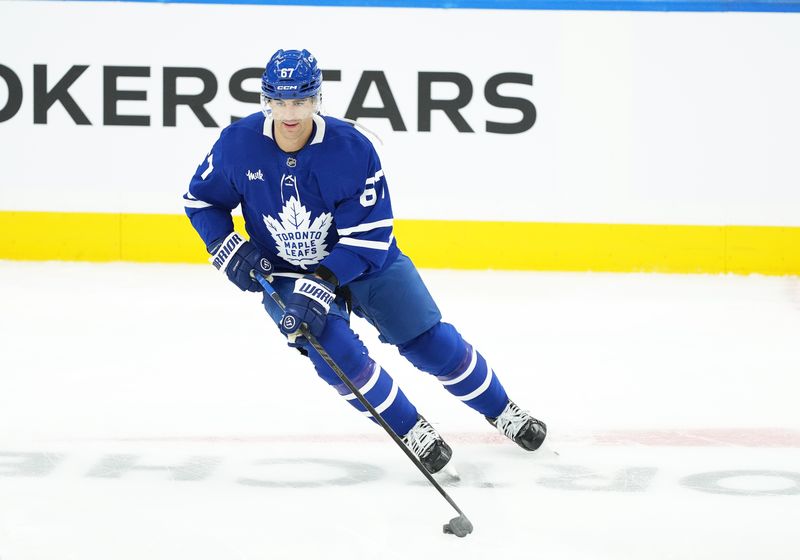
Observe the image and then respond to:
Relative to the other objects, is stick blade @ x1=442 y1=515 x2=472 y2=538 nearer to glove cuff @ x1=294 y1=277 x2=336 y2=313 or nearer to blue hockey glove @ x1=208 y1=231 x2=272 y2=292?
glove cuff @ x1=294 y1=277 x2=336 y2=313

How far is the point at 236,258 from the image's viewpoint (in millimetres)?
2820

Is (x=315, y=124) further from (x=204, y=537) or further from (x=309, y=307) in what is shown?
(x=204, y=537)

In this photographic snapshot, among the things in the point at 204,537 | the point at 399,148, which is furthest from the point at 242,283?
the point at 399,148

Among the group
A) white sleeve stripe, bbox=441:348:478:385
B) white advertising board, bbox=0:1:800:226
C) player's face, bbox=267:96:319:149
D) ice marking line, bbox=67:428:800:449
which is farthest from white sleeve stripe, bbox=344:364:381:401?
white advertising board, bbox=0:1:800:226

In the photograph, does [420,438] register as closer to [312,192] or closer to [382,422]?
[382,422]

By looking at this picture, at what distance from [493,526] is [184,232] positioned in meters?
3.61

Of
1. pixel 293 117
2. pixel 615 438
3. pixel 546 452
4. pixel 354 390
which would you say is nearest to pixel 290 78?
pixel 293 117

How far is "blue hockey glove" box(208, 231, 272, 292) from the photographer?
9.25 ft

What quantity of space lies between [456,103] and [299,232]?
3098 mm

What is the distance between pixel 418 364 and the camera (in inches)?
118

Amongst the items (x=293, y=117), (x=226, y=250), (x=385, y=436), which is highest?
(x=293, y=117)

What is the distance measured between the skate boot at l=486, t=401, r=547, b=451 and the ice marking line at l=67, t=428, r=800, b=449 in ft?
0.34

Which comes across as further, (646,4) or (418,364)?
(646,4)

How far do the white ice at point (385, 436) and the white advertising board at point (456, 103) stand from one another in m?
0.72
